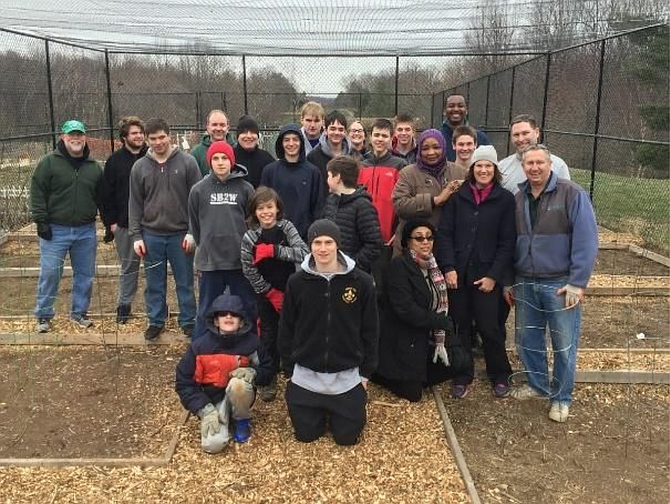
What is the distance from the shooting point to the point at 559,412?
3934 millimetres

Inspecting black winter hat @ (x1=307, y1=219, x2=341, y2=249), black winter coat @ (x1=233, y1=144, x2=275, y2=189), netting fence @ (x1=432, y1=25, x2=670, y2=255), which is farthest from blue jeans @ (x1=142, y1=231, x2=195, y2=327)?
netting fence @ (x1=432, y1=25, x2=670, y2=255)

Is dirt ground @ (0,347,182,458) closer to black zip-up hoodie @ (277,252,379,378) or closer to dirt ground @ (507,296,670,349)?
black zip-up hoodie @ (277,252,379,378)

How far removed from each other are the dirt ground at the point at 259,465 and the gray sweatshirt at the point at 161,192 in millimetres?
1391

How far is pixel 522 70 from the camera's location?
1396 cm

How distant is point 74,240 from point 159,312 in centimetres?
96

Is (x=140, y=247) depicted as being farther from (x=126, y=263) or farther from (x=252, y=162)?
(x=252, y=162)

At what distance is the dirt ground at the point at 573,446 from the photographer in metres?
3.23

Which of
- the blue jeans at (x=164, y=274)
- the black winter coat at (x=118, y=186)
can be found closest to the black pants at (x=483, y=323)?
the blue jeans at (x=164, y=274)

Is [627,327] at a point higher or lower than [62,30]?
lower

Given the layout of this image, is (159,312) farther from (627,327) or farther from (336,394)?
(627,327)

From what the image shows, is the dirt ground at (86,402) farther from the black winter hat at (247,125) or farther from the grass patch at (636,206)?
the grass patch at (636,206)

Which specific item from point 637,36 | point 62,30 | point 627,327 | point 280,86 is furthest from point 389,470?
point 280,86

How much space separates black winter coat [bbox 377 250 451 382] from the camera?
392cm

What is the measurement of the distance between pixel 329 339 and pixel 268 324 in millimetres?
791
